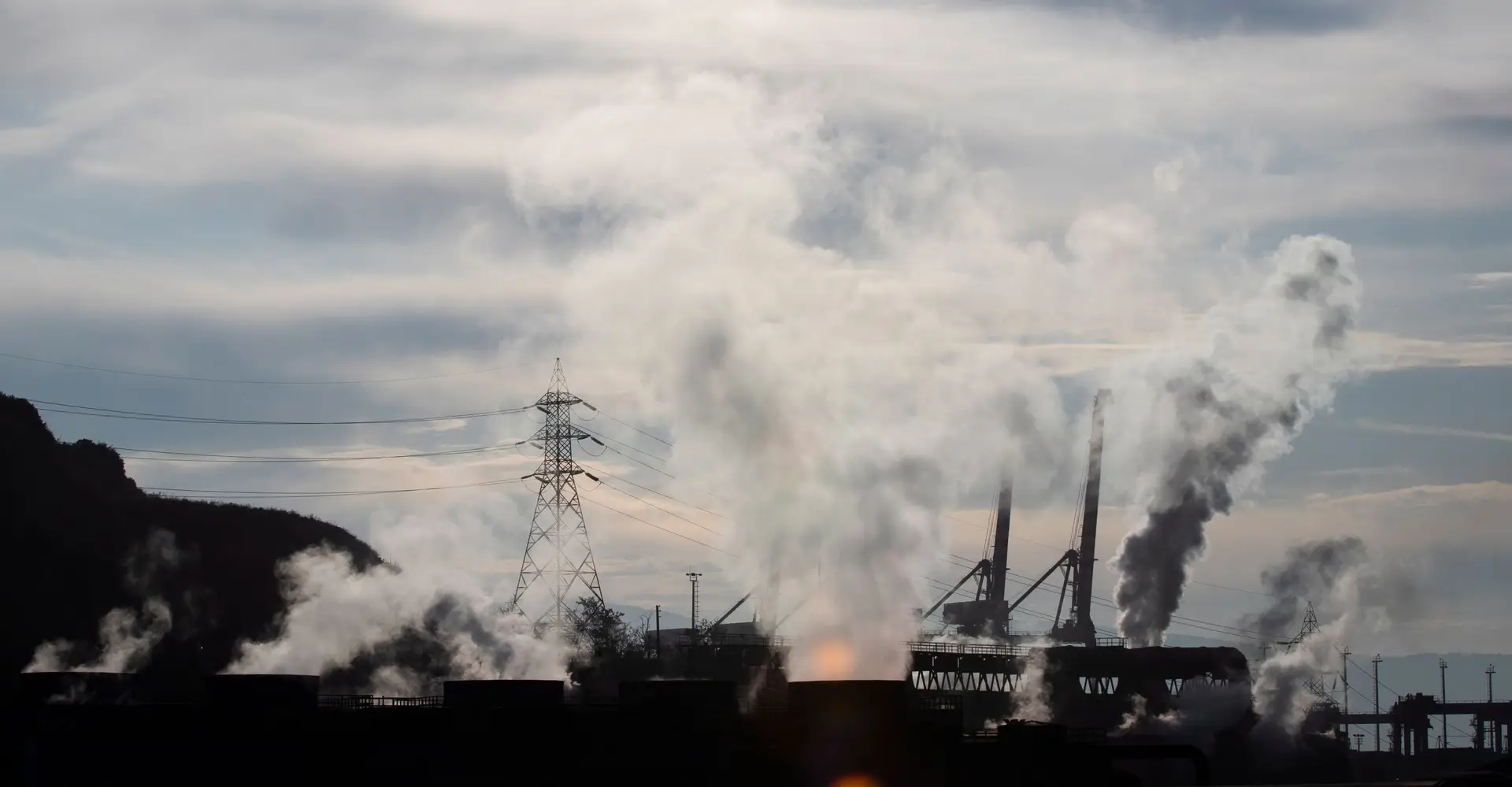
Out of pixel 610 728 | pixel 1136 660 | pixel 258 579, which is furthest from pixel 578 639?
pixel 610 728

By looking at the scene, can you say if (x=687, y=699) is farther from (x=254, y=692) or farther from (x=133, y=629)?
(x=133, y=629)

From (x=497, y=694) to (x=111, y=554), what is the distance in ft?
168

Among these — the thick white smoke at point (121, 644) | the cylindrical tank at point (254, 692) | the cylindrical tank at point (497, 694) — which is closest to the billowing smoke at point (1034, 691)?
the cylindrical tank at point (497, 694)

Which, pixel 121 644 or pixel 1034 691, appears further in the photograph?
pixel 1034 691

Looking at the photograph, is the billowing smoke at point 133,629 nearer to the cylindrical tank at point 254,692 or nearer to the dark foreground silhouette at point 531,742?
the dark foreground silhouette at point 531,742

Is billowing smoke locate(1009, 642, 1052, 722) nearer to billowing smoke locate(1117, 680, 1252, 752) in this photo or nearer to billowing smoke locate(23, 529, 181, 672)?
billowing smoke locate(1117, 680, 1252, 752)

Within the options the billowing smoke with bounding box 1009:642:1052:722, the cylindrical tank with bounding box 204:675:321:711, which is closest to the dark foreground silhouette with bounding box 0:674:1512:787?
the cylindrical tank with bounding box 204:675:321:711

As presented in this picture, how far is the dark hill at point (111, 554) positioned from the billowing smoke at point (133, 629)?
0.25m

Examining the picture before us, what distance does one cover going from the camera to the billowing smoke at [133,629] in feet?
324

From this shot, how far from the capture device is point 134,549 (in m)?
Result: 114

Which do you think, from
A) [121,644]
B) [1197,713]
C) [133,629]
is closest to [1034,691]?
[1197,713]

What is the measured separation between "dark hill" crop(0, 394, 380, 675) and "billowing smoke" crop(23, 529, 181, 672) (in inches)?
9.7

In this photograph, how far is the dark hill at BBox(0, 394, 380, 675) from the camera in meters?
103

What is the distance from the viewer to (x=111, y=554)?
367 ft
